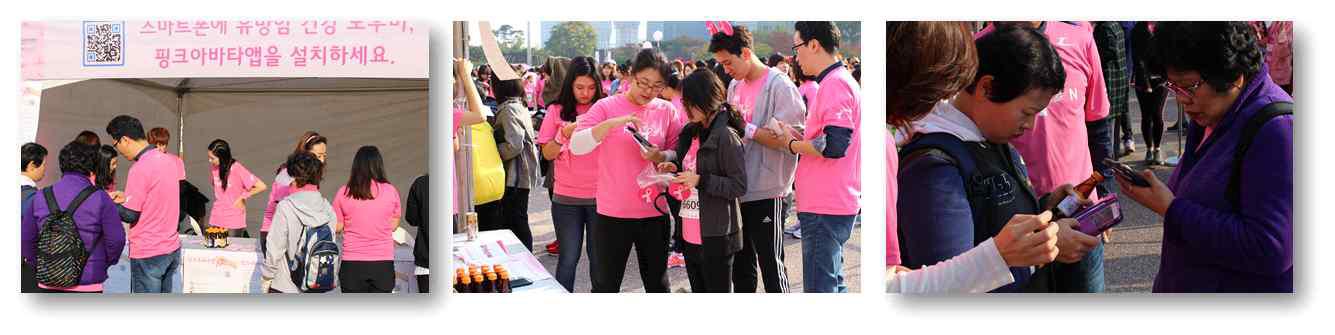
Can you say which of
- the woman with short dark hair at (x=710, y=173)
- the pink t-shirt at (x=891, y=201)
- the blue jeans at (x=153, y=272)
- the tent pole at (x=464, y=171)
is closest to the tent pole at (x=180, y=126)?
the blue jeans at (x=153, y=272)

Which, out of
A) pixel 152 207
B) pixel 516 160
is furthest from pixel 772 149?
pixel 152 207

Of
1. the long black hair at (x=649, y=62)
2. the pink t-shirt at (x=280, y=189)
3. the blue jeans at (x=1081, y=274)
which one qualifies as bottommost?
the blue jeans at (x=1081, y=274)

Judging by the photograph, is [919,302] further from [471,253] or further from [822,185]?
[471,253]

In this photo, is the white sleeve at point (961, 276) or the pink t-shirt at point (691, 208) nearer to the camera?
the white sleeve at point (961, 276)

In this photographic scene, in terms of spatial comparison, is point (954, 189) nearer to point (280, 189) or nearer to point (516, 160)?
point (516, 160)

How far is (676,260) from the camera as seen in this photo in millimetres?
4328

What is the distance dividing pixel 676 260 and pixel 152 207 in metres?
1.77

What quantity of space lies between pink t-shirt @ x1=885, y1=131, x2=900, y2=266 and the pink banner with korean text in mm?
1534

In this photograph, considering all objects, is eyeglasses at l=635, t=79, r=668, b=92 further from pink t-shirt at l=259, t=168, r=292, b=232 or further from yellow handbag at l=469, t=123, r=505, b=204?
pink t-shirt at l=259, t=168, r=292, b=232

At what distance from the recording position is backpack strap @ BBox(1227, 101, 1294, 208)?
4.05 meters

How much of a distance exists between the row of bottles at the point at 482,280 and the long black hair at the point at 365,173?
16.0 inches

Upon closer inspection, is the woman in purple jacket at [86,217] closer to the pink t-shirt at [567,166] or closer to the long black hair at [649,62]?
the pink t-shirt at [567,166]

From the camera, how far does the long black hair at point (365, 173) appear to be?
4.24 meters

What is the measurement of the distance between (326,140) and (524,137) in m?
0.65
